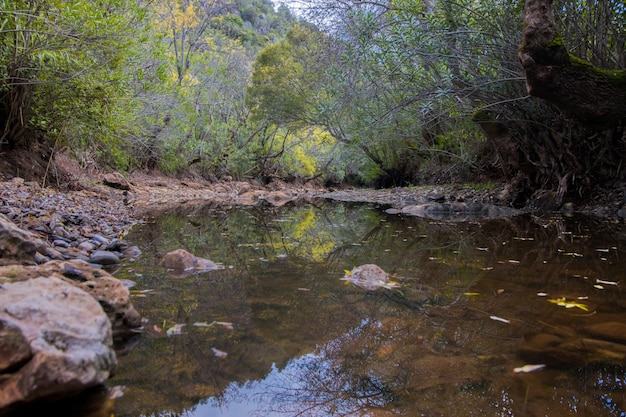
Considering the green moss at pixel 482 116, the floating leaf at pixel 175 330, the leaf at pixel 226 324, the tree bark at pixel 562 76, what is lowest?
the leaf at pixel 226 324

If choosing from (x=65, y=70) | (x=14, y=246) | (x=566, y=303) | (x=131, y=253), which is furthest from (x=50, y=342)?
(x=65, y=70)

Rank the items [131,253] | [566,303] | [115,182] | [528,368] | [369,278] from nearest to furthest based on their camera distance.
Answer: [528,368], [566,303], [369,278], [131,253], [115,182]

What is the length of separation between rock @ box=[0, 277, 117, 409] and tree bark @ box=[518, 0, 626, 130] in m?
5.64

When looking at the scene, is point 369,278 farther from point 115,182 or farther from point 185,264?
point 115,182

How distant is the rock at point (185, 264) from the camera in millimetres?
3766

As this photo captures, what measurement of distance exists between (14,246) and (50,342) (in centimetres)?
178

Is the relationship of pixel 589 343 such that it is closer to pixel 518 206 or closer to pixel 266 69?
pixel 518 206

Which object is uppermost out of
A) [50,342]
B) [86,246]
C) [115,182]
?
[50,342]

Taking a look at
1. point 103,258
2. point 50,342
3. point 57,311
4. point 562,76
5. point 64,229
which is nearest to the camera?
point 50,342

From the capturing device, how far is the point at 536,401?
1.66 m

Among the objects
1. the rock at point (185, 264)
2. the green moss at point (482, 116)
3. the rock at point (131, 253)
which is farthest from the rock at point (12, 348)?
the green moss at point (482, 116)

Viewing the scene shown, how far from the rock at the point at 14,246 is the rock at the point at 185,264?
1.13 meters

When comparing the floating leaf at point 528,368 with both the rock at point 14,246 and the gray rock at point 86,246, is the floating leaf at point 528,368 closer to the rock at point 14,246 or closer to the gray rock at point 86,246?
the rock at point 14,246

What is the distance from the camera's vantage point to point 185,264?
3.83m
